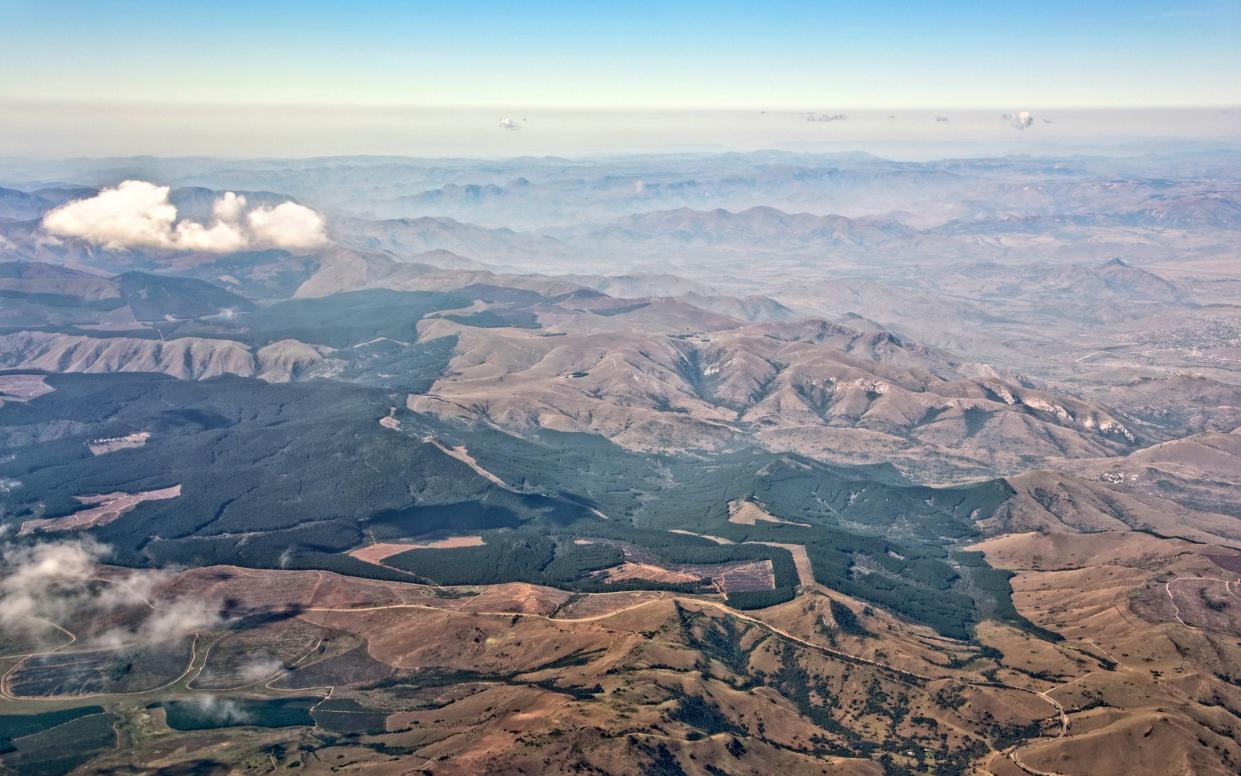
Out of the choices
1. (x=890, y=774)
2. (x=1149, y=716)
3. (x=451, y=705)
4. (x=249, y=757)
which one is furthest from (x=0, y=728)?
(x=1149, y=716)

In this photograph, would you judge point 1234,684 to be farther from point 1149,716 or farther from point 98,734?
point 98,734

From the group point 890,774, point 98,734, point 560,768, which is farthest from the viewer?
point 98,734

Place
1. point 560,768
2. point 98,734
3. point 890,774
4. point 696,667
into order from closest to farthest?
point 560,768, point 890,774, point 98,734, point 696,667

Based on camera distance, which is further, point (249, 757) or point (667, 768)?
point (249, 757)

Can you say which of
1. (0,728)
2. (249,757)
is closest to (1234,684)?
(249,757)

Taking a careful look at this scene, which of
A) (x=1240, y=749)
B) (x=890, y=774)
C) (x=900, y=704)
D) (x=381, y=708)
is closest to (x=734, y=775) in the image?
(x=890, y=774)

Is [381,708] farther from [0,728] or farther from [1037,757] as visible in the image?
[1037,757]

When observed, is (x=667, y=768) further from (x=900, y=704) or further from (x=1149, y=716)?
(x=1149, y=716)

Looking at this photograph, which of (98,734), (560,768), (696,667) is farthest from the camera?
(696,667)

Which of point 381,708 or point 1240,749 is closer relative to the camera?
point 1240,749
